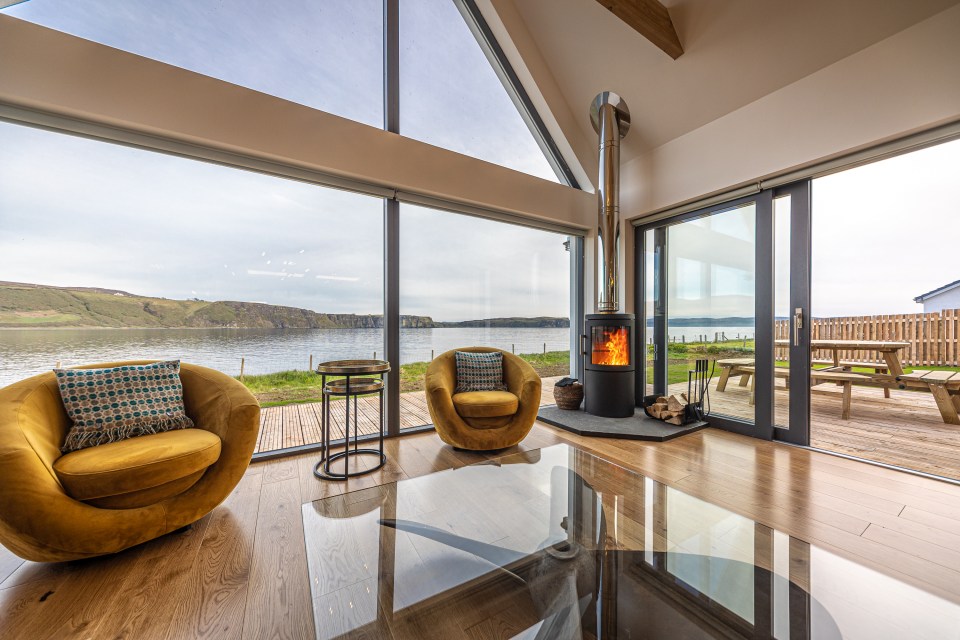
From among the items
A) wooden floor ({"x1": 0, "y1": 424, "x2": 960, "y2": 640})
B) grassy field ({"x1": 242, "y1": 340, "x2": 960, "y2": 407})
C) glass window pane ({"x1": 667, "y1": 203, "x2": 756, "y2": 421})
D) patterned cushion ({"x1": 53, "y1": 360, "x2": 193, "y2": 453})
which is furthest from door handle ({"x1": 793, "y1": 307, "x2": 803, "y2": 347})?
patterned cushion ({"x1": 53, "y1": 360, "x2": 193, "y2": 453})

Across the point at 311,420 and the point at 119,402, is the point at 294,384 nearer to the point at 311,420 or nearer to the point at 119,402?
the point at 311,420

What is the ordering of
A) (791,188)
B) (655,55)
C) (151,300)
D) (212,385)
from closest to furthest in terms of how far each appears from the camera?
(212,385)
(151,300)
(791,188)
(655,55)

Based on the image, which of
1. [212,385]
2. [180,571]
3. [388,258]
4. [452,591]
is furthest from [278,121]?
[452,591]

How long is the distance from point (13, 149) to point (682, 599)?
3806 mm

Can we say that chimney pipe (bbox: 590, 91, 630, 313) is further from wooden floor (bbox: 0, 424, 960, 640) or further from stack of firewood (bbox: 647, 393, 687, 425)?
wooden floor (bbox: 0, 424, 960, 640)

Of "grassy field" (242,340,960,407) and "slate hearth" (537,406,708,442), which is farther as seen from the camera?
"slate hearth" (537,406,708,442)

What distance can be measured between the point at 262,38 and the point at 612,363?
399 cm

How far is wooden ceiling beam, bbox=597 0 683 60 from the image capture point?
2.65 metres

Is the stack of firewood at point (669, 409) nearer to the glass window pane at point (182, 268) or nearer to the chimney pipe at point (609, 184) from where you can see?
the chimney pipe at point (609, 184)

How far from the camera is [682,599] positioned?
3.51 feet

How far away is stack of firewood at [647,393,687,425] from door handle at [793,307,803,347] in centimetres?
104

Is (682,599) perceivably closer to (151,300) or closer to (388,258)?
(388,258)

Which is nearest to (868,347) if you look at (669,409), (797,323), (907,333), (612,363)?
(907,333)

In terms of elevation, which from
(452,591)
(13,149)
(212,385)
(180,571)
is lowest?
(180,571)
